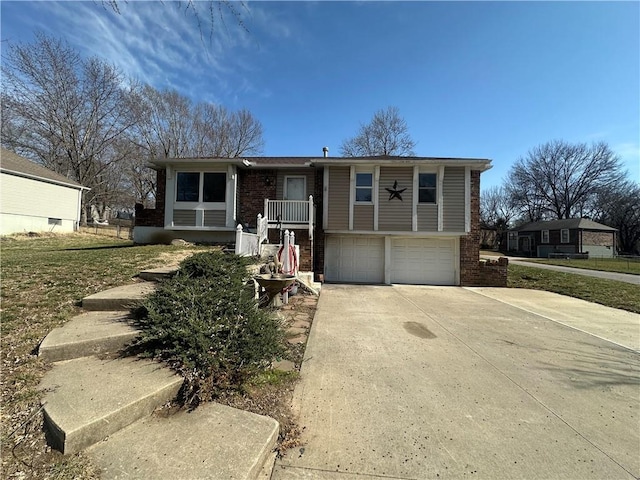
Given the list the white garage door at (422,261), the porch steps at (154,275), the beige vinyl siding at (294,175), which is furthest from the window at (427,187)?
the porch steps at (154,275)

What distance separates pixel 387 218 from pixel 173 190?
863cm

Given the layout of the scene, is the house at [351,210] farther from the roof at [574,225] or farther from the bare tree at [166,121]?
the roof at [574,225]

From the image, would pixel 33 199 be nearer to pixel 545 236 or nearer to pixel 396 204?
pixel 396 204

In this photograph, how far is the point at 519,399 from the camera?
2.96m

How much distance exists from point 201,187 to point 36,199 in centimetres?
1226

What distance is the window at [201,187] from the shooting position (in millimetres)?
11852

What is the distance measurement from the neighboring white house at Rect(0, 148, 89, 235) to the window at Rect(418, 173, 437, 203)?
789 inches

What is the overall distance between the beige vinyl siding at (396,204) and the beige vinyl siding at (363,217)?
342mm

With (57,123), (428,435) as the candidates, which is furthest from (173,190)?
(57,123)

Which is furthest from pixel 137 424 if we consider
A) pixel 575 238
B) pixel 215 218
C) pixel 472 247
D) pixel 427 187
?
pixel 575 238

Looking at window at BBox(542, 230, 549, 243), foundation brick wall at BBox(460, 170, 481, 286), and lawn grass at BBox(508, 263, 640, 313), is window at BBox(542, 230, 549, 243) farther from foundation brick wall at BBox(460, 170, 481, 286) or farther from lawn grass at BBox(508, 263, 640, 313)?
foundation brick wall at BBox(460, 170, 481, 286)

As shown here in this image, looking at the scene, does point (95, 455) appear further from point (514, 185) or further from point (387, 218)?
point (514, 185)

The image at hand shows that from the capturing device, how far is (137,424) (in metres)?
2.06

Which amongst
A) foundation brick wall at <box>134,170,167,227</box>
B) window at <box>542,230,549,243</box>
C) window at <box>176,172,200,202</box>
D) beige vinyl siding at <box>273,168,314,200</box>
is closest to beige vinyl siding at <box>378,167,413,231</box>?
beige vinyl siding at <box>273,168,314,200</box>
